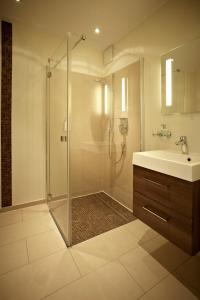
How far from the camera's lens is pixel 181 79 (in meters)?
1.76

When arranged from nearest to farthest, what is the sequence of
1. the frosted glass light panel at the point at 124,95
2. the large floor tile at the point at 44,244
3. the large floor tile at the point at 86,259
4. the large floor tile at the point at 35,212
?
the large floor tile at the point at 86,259, the large floor tile at the point at 44,244, the large floor tile at the point at 35,212, the frosted glass light panel at the point at 124,95

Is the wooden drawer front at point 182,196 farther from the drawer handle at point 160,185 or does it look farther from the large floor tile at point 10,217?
the large floor tile at point 10,217

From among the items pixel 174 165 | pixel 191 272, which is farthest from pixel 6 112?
pixel 191 272

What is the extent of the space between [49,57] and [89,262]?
2.60 meters

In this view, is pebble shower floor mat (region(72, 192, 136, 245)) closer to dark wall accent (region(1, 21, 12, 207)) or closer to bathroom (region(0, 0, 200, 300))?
bathroom (region(0, 0, 200, 300))

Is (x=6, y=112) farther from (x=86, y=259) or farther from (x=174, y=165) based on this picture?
(x=174, y=165)

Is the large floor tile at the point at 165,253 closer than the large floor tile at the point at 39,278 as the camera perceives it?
No

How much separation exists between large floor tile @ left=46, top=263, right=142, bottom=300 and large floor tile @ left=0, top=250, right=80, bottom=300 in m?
0.07

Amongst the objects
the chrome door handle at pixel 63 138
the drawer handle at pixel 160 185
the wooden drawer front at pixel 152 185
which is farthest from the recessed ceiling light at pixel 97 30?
the drawer handle at pixel 160 185

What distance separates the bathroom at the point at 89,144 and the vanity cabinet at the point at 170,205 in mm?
23

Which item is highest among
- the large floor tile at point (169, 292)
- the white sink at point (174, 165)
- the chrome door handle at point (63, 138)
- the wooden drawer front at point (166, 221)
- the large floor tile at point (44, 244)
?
the chrome door handle at point (63, 138)

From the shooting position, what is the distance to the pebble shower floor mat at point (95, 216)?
192cm

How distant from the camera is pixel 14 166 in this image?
92.9 inches

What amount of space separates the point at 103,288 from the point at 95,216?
1022mm
